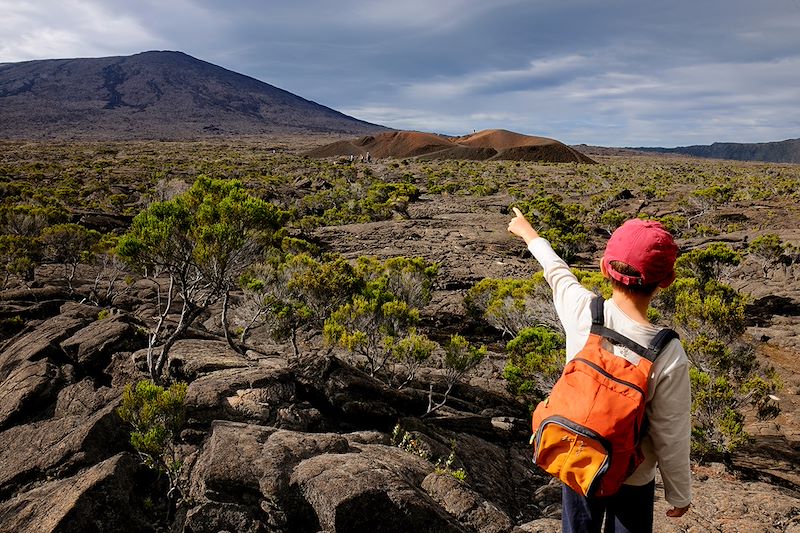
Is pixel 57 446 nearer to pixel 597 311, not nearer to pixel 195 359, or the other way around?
pixel 195 359

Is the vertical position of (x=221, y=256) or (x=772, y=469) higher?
(x=221, y=256)

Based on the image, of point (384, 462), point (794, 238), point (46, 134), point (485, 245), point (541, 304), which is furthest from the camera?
point (46, 134)

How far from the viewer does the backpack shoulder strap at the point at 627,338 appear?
1.74m

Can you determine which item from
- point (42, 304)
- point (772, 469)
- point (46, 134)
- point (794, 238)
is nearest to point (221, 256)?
point (42, 304)

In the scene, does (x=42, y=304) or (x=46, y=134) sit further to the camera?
(x=46, y=134)

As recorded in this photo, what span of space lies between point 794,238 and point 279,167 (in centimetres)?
5652

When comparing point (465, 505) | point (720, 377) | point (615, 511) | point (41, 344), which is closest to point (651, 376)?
point (615, 511)

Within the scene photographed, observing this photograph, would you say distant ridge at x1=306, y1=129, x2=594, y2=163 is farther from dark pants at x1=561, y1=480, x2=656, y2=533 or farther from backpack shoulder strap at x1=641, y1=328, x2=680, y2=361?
backpack shoulder strap at x1=641, y1=328, x2=680, y2=361

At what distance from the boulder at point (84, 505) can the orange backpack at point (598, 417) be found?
4.16 metres

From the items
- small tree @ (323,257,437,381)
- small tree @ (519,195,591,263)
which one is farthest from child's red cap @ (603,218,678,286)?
small tree @ (519,195,591,263)

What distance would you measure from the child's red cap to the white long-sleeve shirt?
0.18m

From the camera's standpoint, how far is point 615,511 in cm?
206

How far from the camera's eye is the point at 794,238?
74.8ft

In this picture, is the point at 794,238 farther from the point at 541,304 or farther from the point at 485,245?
the point at 541,304
